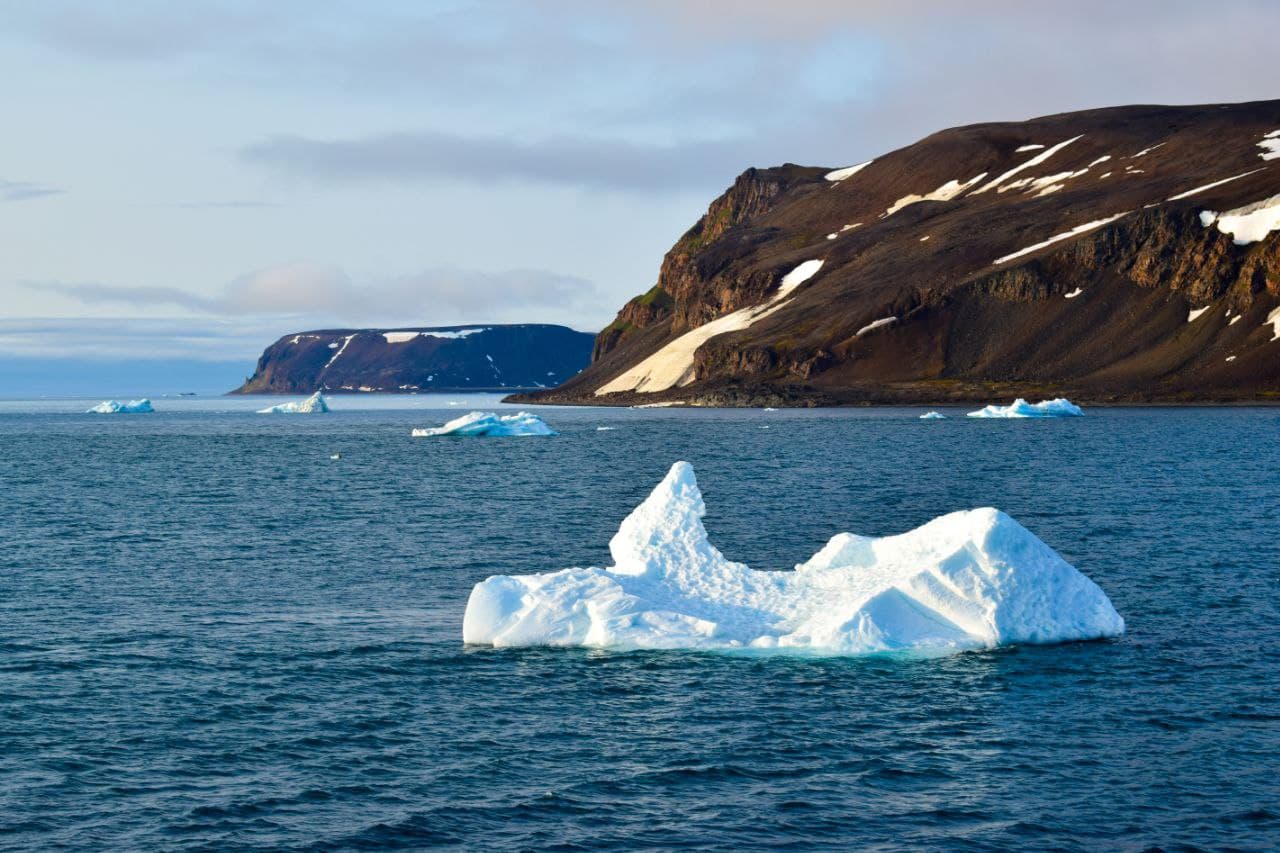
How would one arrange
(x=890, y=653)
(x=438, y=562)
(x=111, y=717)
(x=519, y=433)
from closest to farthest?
1. (x=111, y=717)
2. (x=890, y=653)
3. (x=438, y=562)
4. (x=519, y=433)

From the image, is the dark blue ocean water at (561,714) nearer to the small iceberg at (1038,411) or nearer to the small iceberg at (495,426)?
the small iceberg at (495,426)

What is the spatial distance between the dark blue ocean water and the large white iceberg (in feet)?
2.40

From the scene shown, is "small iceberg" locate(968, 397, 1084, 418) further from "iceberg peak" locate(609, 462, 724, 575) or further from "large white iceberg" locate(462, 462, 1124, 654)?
"large white iceberg" locate(462, 462, 1124, 654)

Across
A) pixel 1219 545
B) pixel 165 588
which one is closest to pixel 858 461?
pixel 1219 545

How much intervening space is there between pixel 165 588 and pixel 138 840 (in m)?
24.9

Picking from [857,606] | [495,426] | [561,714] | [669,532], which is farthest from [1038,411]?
[561,714]

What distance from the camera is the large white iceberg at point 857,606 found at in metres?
32.1

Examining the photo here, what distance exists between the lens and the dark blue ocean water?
21.0 metres

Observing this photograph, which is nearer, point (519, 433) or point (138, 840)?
point (138, 840)

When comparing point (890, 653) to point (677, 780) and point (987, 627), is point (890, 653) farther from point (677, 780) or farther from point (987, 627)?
point (677, 780)

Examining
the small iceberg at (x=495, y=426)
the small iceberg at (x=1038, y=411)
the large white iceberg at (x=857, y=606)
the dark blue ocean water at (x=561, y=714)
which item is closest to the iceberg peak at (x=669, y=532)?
the large white iceberg at (x=857, y=606)

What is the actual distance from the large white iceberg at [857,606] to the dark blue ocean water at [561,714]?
0.73 metres

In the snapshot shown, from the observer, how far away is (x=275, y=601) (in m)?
40.8

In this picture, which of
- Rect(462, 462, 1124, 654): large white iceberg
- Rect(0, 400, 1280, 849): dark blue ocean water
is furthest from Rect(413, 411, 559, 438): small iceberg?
Rect(462, 462, 1124, 654): large white iceberg
